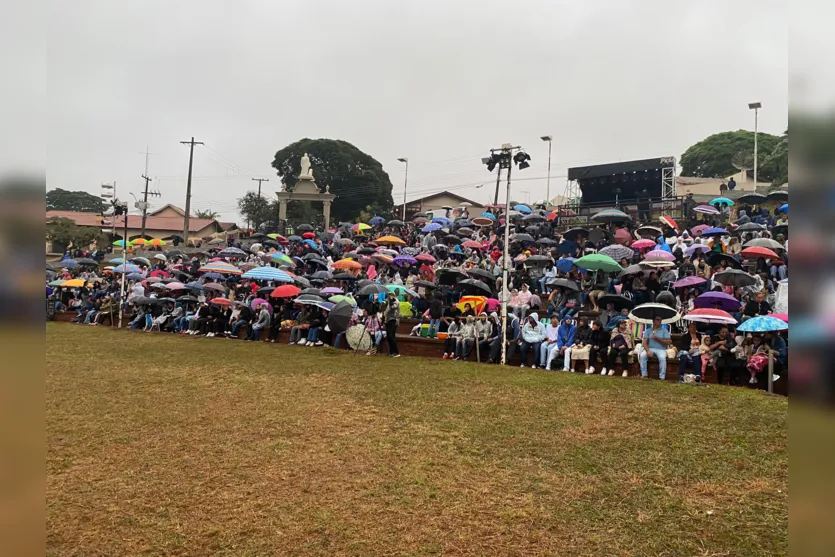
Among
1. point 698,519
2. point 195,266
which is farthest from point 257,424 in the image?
point 195,266

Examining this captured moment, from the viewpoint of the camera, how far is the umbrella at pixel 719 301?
1092 centimetres

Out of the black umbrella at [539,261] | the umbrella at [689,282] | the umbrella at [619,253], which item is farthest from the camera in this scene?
the black umbrella at [539,261]

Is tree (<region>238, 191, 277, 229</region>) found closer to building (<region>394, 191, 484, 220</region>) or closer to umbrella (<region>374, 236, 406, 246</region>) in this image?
building (<region>394, 191, 484, 220</region>)

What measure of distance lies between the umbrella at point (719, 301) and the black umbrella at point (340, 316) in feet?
26.5

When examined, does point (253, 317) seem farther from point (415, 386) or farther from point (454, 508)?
point (454, 508)

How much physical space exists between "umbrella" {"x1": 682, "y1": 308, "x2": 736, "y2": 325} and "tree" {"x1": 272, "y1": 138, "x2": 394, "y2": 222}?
47.3m

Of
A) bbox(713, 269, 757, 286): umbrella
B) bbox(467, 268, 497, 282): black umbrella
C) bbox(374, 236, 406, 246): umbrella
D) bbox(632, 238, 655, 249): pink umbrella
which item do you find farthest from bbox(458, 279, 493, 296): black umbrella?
bbox(374, 236, 406, 246): umbrella

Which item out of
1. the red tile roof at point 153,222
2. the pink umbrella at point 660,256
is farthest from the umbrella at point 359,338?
the red tile roof at point 153,222

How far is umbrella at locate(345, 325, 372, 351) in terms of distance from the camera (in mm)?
14344

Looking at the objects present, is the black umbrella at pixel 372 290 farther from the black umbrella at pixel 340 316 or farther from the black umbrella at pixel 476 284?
the black umbrella at pixel 476 284

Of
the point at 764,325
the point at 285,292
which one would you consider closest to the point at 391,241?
the point at 285,292

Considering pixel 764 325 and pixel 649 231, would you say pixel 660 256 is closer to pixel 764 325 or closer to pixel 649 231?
pixel 764 325

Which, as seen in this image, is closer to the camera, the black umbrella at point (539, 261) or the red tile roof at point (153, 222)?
the black umbrella at point (539, 261)
